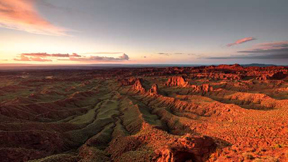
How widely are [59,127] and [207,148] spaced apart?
134 feet

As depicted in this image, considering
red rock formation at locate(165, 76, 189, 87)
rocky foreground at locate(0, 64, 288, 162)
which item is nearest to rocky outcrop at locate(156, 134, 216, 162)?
rocky foreground at locate(0, 64, 288, 162)

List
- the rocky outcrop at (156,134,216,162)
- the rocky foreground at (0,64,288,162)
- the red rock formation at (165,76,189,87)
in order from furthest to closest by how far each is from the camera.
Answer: the red rock formation at (165,76,189,87) < the rocky foreground at (0,64,288,162) < the rocky outcrop at (156,134,216,162)

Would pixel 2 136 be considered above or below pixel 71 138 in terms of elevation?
above

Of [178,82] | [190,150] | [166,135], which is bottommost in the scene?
[166,135]

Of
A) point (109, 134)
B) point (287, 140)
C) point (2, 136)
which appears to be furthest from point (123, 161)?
point (2, 136)

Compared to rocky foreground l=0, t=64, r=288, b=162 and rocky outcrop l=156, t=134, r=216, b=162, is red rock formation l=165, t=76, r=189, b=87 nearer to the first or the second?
rocky foreground l=0, t=64, r=288, b=162

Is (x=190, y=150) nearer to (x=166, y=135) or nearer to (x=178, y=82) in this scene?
(x=166, y=135)

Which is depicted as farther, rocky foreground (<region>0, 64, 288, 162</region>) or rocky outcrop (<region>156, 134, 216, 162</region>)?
rocky foreground (<region>0, 64, 288, 162</region>)

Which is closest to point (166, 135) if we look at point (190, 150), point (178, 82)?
point (190, 150)

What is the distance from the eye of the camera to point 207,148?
18.6 m

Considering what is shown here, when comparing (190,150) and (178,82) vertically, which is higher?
(190,150)

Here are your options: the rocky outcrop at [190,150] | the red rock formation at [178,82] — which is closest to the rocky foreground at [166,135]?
the rocky outcrop at [190,150]

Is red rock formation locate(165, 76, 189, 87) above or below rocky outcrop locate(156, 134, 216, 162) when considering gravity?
below

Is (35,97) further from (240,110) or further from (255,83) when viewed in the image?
(255,83)
